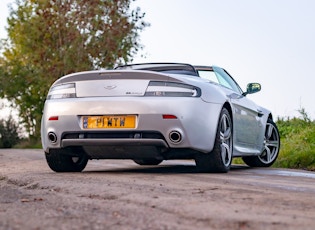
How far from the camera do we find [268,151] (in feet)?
33.1

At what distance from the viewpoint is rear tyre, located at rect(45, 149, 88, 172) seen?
25.5 ft

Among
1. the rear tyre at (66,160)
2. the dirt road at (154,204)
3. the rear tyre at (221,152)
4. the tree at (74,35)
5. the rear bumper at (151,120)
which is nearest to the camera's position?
the dirt road at (154,204)

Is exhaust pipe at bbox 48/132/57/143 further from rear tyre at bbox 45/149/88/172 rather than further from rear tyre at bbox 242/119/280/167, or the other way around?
rear tyre at bbox 242/119/280/167

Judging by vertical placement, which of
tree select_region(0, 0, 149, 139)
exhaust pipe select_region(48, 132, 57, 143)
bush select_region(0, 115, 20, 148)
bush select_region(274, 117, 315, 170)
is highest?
tree select_region(0, 0, 149, 139)

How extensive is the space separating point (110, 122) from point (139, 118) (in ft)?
1.02

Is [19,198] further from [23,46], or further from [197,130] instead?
[23,46]

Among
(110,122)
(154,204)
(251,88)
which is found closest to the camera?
(154,204)

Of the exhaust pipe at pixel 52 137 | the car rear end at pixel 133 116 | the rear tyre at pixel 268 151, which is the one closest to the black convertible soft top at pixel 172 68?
the car rear end at pixel 133 116

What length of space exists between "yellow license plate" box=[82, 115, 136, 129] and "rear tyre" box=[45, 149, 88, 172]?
1.91 feet

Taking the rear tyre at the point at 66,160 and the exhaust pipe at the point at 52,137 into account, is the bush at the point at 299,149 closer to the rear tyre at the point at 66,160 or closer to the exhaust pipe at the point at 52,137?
the rear tyre at the point at 66,160

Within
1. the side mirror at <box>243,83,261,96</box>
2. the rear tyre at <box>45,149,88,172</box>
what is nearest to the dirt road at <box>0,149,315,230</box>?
the rear tyre at <box>45,149,88,172</box>

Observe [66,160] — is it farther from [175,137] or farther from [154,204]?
[154,204]

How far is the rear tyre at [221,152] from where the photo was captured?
7.45m

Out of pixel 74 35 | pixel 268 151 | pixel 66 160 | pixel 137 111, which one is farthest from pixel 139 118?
pixel 74 35
